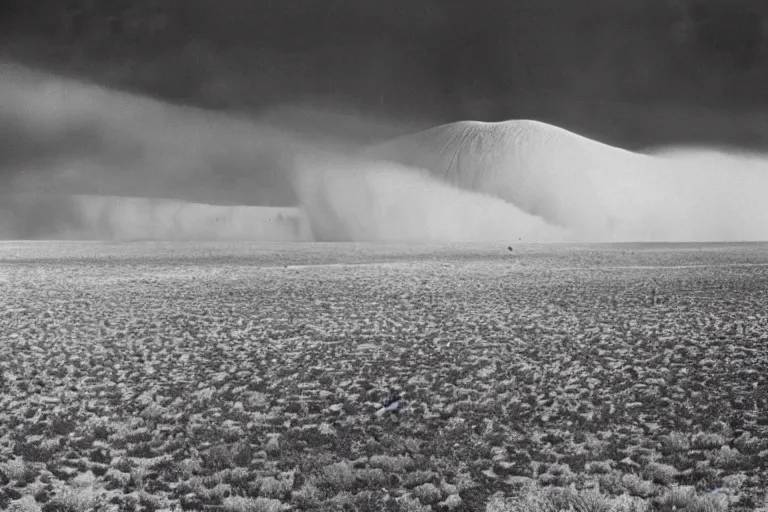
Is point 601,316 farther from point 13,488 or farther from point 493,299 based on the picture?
point 13,488

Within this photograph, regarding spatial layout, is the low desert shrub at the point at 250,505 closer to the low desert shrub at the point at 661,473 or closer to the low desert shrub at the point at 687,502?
the low desert shrub at the point at 687,502

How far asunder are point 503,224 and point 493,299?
110 metres

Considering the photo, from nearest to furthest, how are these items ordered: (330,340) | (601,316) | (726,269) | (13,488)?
(13,488)
(330,340)
(601,316)
(726,269)

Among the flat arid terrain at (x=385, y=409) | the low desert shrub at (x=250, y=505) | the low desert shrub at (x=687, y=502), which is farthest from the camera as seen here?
the flat arid terrain at (x=385, y=409)

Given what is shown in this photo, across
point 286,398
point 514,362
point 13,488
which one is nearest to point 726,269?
point 514,362

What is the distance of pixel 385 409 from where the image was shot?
841 cm

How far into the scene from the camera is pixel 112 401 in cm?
893

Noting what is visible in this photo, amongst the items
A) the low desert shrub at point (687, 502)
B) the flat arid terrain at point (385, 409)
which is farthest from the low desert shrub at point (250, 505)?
the low desert shrub at point (687, 502)

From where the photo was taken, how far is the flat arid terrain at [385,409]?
5.87 metres

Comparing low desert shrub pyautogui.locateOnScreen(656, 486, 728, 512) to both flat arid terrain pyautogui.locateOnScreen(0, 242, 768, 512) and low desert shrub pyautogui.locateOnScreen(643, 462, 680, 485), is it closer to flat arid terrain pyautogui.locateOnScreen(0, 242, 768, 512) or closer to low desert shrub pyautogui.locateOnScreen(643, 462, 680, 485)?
flat arid terrain pyautogui.locateOnScreen(0, 242, 768, 512)

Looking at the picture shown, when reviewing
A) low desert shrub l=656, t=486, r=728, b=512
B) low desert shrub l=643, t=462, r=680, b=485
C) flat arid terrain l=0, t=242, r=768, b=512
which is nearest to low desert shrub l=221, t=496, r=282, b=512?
flat arid terrain l=0, t=242, r=768, b=512

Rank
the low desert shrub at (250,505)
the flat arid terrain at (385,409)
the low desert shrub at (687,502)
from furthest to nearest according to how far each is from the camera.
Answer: the flat arid terrain at (385,409) < the low desert shrub at (250,505) < the low desert shrub at (687,502)

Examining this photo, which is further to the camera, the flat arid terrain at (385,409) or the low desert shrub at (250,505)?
the flat arid terrain at (385,409)

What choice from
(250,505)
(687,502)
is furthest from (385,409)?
(687,502)
